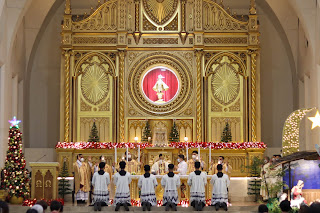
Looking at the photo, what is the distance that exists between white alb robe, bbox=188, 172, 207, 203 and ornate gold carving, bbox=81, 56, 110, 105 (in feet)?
26.1

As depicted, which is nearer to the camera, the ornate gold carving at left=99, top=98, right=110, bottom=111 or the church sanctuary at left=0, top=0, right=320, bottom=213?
the church sanctuary at left=0, top=0, right=320, bottom=213

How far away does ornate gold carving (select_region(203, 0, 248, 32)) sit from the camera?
90.2 feet

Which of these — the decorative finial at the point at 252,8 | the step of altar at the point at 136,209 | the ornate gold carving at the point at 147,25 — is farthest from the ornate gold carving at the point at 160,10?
the step of altar at the point at 136,209

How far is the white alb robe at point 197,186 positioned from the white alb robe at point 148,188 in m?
1.16

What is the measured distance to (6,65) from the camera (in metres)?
24.1

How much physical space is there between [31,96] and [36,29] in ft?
9.87

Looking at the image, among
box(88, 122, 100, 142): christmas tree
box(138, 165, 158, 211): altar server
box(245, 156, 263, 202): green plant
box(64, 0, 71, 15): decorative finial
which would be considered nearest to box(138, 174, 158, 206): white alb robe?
box(138, 165, 158, 211): altar server

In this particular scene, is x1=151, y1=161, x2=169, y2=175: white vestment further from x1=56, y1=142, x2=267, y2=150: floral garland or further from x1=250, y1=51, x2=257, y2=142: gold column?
x1=250, y1=51, x2=257, y2=142: gold column

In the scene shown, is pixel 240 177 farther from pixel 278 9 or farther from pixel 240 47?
pixel 278 9

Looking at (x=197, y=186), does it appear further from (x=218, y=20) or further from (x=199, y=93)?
(x=218, y=20)

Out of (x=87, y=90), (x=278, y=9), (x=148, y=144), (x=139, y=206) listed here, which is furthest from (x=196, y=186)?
(x=278, y=9)

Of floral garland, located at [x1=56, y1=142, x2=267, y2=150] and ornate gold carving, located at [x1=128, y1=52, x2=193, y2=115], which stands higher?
ornate gold carving, located at [x1=128, y1=52, x2=193, y2=115]

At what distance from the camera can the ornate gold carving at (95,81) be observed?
27.4 metres

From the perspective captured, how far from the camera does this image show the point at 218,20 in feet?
90.5
